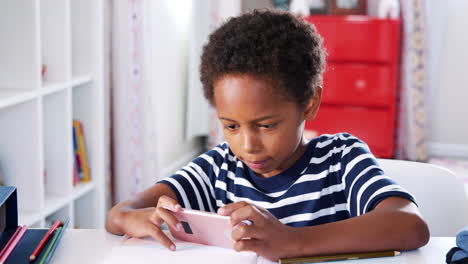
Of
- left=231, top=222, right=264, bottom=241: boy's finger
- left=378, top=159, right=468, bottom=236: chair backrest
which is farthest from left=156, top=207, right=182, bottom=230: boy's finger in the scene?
left=378, top=159, right=468, bottom=236: chair backrest

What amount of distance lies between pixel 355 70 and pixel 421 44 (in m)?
0.43

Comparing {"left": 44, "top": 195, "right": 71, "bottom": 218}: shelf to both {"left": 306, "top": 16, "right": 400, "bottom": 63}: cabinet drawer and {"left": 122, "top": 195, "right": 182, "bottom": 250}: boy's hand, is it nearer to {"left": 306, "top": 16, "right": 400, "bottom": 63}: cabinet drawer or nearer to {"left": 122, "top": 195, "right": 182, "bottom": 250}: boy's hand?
{"left": 122, "top": 195, "right": 182, "bottom": 250}: boy's hand

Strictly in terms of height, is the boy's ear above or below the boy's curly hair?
below

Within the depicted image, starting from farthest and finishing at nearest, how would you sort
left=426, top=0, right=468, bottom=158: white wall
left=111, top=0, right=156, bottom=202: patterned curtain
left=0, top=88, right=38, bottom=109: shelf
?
left=426, top=0, right=468, bottom=158: white wall, left=111, top=0, right=156, bottom=202: patterned curtain, left=0, top=88, right=38, bottom=109: shelf

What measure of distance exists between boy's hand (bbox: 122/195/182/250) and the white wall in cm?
332

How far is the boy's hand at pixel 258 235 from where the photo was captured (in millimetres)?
1022

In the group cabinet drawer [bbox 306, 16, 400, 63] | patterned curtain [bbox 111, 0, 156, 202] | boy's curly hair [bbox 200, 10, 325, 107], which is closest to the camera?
boy's curly hair [bbox 200, 10, 325, 107]

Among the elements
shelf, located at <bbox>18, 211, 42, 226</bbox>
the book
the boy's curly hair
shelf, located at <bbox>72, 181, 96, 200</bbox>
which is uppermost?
the boy's curly hair

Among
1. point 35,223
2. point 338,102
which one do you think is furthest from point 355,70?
point 35,223

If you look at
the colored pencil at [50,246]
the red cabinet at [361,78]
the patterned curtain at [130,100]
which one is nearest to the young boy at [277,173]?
the colored pencil at [50,246]

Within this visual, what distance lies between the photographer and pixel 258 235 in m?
1.03

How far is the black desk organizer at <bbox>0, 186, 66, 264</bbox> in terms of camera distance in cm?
101

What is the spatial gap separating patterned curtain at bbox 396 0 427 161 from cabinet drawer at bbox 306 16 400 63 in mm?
110

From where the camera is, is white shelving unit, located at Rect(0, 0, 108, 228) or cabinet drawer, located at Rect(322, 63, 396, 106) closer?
white shelving unit, located at Rect(0, 0, 108, 228)
